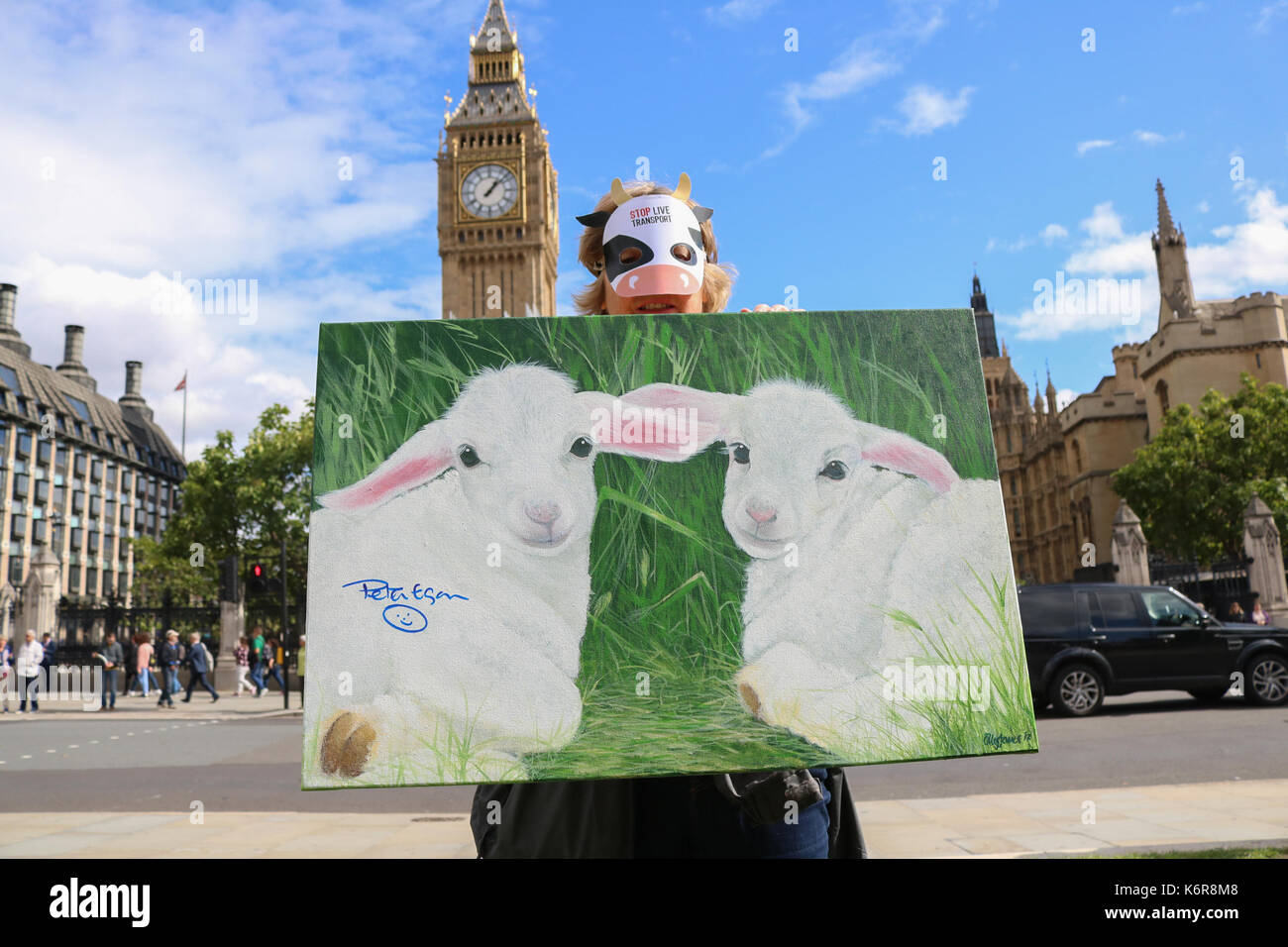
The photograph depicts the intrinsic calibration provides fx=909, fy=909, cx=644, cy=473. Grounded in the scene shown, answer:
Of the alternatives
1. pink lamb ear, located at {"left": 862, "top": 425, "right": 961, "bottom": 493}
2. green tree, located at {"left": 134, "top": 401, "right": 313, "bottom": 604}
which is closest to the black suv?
pink lamb ear, located at {"left": 862, "top": 425, "right": 961, "bottom": 493}

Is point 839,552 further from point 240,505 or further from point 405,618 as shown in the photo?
point 240,505

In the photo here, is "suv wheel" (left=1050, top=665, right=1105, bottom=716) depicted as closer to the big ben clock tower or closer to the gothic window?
the gothic window

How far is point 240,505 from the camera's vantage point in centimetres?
4819

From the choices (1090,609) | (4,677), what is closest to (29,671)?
(4,677)

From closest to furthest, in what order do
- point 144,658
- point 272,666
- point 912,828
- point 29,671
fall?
1. point 912,828
2. point 29,671
3. point 144,658
4. point 272,666

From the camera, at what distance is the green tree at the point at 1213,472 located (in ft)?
124

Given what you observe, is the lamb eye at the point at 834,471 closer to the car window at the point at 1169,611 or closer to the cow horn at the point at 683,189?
the cow horn at the point at 683,189

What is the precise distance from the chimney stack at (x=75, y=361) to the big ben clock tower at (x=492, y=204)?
1814 inches

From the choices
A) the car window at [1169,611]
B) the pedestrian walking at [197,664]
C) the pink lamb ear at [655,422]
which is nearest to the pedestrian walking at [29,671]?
the pedestrian walking at [197,664]
